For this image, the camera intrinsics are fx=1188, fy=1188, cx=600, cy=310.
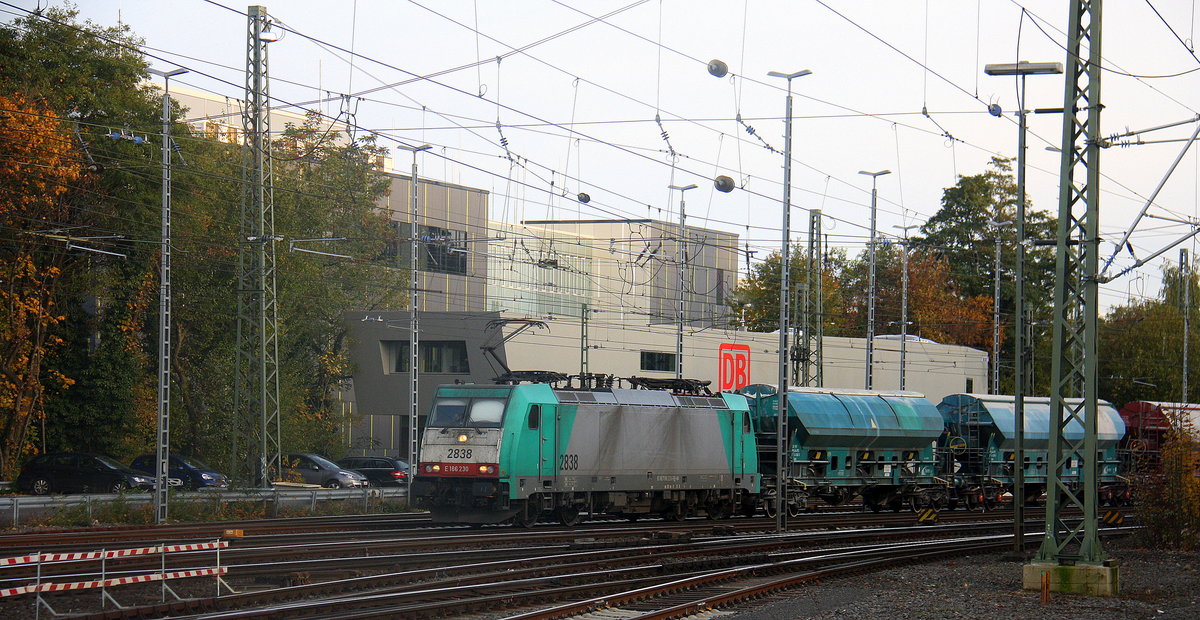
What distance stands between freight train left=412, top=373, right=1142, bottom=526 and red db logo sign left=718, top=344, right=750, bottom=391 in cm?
2005

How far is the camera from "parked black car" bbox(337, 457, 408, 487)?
48.5 meters

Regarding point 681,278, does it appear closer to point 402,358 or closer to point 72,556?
point 402,358

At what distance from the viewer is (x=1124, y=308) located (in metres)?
78.8

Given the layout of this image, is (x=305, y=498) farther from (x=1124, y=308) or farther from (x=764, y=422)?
(x=1124, y=308)

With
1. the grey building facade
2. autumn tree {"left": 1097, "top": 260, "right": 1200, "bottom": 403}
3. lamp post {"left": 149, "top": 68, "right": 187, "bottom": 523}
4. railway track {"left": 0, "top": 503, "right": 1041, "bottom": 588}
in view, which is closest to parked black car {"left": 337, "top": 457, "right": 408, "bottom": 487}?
the grey building facade

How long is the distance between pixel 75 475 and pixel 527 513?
19170 mm

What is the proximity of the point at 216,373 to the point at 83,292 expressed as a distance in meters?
7.67

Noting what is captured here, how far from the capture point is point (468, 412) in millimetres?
26672

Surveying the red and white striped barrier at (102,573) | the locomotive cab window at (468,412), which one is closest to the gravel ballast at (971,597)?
the red and white striped barrier at (102,573)

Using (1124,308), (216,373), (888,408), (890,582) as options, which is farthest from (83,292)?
(1124,308)

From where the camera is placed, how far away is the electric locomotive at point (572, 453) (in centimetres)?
2600

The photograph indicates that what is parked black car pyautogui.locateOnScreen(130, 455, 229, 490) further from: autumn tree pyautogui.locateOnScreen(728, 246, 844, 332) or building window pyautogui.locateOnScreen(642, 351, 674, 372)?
autumn tree pyautogui.locateOnScreen(728, 246, 844, 332)

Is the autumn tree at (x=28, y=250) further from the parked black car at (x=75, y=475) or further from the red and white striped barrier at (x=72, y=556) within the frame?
the red and white striped barrier at (x=72, y=556)

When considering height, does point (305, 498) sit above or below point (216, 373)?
below
